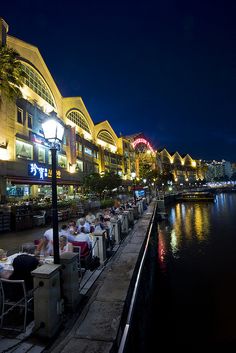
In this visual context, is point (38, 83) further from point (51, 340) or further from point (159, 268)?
point (51, 340)

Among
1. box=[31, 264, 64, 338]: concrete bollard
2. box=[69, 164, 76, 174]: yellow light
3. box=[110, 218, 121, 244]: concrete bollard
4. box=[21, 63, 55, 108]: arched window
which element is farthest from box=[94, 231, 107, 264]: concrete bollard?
box=[69, 164, 76, 174]: yellow light

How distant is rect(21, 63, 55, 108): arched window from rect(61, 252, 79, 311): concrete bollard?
3137cm

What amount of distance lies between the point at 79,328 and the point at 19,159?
82.3 ft

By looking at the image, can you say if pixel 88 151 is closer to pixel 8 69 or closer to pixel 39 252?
pixel 8 69

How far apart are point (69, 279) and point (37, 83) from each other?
35395 mm

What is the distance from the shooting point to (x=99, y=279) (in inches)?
254

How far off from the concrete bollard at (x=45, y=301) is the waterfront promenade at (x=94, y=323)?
18 centimetres

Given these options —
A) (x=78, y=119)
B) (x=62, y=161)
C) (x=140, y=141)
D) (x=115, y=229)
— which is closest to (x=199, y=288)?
(x=115, y=229)

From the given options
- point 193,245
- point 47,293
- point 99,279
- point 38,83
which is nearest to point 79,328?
point 47,293

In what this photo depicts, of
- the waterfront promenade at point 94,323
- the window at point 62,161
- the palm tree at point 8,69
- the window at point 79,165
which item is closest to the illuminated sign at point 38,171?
the window at point 62,161

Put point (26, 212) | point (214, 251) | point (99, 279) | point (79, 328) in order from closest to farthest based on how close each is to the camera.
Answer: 1. point (79, 328)
2. point (99, 279)
3. point (26, 212)
4. point (214, 251)

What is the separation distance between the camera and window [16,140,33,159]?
26547mm

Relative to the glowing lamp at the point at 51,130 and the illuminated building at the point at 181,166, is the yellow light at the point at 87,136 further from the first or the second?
the illuminated building at the point at 181,166

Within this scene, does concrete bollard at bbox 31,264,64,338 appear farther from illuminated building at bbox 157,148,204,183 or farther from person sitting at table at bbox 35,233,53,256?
illuminated building at bbox 157,148,204,183
